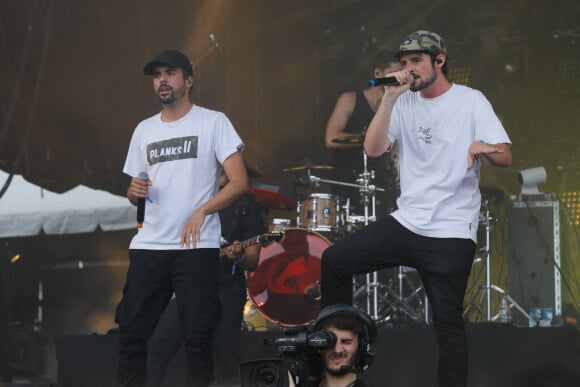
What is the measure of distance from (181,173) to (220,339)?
1559mm

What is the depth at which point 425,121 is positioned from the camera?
16.0 feet

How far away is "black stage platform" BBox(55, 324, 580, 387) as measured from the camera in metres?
6.23

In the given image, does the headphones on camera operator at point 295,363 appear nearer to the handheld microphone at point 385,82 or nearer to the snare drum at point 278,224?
the handheld microphone at point 385,82

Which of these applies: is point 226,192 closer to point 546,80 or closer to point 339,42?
point 339,42

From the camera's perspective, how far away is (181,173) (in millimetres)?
5227

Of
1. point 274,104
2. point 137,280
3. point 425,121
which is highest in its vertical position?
point 274,104

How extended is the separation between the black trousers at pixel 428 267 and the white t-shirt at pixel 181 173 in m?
0.71

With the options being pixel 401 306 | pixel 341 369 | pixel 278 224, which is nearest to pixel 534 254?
pixel 401 306

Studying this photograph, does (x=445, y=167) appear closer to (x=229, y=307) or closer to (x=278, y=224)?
(x=229, y=307)

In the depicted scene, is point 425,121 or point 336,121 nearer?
point 425,121

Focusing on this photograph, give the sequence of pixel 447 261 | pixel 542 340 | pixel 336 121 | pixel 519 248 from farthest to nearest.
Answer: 1. pixel 519 248
2. pixel 336 121
3. pixel 542 340
4. pixel 447 261

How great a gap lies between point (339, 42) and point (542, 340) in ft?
12.4

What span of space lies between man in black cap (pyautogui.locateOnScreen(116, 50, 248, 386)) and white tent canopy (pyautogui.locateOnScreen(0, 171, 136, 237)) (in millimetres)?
3324


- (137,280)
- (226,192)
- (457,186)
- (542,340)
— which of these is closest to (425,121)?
(457,186)
